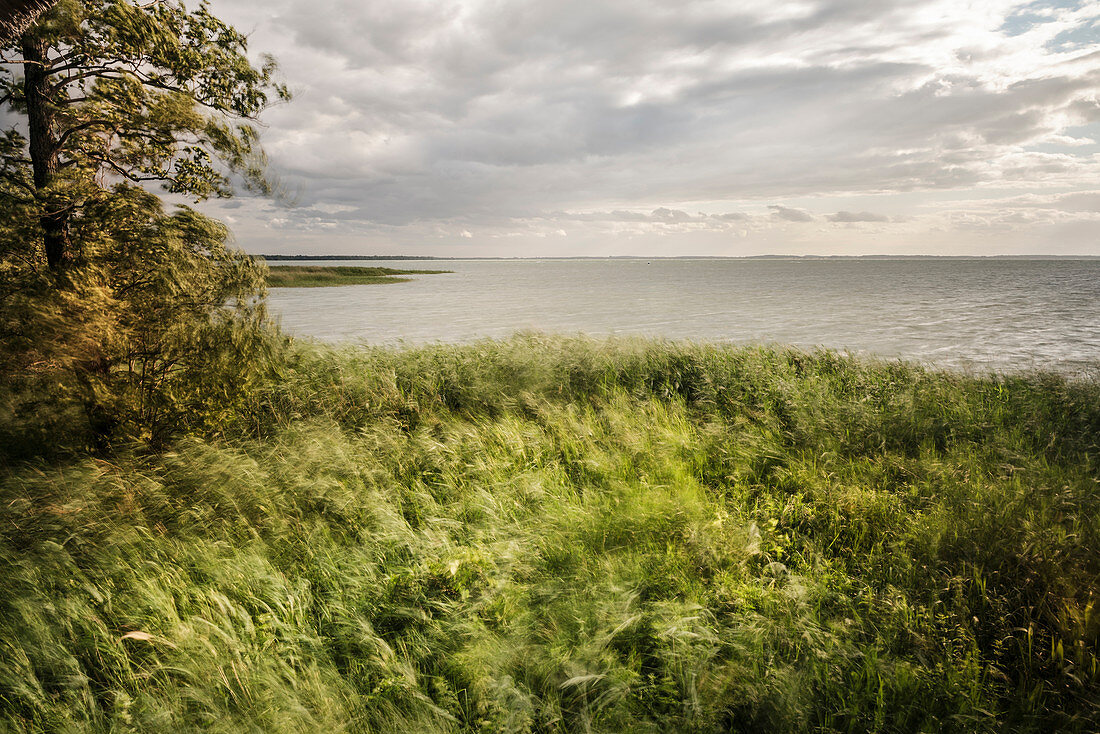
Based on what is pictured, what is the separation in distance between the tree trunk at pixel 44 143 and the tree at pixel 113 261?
0.06 feet

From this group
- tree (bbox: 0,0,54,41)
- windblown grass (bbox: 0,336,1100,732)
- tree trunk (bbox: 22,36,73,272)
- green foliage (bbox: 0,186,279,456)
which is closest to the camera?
tree (bbox: 0,0,54,41)

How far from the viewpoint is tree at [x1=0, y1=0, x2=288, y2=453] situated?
233 inches

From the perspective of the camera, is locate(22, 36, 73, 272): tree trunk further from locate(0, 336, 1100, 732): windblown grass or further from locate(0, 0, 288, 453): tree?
locate(0, 336, 1100, 732): windblown grass

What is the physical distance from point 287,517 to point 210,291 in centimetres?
350

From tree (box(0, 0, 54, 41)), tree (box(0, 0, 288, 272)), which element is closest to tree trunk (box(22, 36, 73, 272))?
tree (box(0, 0, 288, 272))

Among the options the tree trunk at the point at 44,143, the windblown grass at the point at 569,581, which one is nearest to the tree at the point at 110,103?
the tree trunk at the point at 44,143

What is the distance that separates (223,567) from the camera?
170 inches

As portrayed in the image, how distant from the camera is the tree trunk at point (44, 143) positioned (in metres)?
6.30

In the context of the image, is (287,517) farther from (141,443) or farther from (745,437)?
(745,437)

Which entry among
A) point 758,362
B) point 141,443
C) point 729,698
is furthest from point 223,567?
point 758,362

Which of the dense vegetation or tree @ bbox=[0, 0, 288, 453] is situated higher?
Answer: tree @ bbox=[0, 0, 288, 453]

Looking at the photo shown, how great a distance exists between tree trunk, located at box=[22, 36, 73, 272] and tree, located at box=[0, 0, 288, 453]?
17 mm

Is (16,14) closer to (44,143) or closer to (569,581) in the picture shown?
(569,581)

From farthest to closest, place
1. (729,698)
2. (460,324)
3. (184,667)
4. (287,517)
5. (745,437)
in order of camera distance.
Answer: (460,324) → (745,437) → (287,517) → (184,667) → (729,698)
